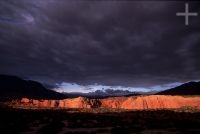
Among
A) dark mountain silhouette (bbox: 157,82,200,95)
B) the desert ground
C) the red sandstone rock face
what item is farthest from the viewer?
dark mountain silhouette (bbox: 157,82,200,95)

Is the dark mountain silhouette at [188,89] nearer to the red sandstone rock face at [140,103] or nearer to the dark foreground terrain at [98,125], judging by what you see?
the red sandstone rock face at [140,103]

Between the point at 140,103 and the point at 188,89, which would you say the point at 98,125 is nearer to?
the point at 140,103

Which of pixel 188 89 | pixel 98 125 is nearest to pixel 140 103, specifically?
pixel 98 125

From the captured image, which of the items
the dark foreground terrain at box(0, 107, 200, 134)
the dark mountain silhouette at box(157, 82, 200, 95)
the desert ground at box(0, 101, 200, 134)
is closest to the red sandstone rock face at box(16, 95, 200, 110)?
the desert ground at box(0, 101, 200, 134)

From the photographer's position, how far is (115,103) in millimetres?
97000

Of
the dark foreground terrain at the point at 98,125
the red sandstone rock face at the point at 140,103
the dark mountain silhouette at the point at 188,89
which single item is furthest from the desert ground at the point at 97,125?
the dark mountain silhouette at the point at 188,89

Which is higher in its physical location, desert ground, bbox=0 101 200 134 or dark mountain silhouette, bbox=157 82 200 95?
dark mountain silhouette, bbox=157 82 200 95

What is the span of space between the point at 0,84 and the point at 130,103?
456 ft

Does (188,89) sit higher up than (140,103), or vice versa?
(188,89)

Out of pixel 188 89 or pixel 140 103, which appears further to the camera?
pixel 188 89

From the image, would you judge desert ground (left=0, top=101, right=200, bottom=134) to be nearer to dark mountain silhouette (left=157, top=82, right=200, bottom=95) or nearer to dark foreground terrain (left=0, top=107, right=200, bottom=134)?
dark foreground terrain (left=0, top=107, right=200, bottom=134)

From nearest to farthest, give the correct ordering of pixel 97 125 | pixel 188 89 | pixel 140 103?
pixel 97 125 → pixel 140 103 → pixel 188 89

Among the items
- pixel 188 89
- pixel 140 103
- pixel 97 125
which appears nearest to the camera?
pixel 97 125

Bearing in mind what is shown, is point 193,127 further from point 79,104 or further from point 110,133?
point 79,104
